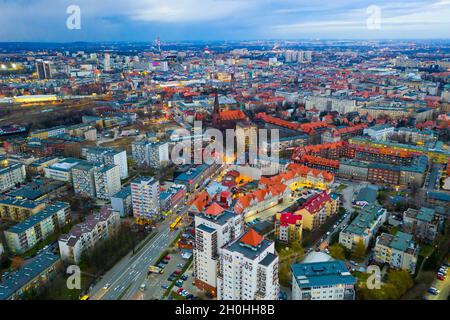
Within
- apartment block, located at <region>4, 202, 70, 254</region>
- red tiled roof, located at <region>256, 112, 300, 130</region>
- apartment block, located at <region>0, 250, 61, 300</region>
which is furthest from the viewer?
red tiled roof, located at <region>256, 112, 300, 130</region>

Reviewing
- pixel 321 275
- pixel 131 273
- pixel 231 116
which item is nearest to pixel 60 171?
pixel 131 273

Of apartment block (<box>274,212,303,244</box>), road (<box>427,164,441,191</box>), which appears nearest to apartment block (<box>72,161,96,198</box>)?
apartment block (<box>274,212,303,244</box>)

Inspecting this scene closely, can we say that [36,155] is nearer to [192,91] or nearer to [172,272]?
[172,272]

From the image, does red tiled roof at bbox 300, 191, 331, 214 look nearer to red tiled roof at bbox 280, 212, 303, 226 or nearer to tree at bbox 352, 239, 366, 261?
red tiled roof at bbox 280, 212, 303, 226

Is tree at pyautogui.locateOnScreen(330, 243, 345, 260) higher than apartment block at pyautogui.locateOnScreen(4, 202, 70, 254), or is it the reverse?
apartment block at pyautogui.locateOnScreen(4, 202, 70, 254)

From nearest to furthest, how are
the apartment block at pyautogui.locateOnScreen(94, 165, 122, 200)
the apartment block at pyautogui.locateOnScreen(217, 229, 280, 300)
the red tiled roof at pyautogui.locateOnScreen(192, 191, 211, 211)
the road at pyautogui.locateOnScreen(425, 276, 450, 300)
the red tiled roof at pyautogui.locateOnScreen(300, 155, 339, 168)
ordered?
1. the apartment block at pyautogui.locateOnScreen(217, 229, 280, 300)
2. the road at pyautogui.locateOnScreen(425, 276, 450, 300)
3. the red tiled roof at pyautogui.locateOnScreen(192, 191, 211, 211)
4. the apartment block at pyautogui.locateOnScreen(94, 165, 122, 200)
5. the red tiled roof at pyautogui.locateOnScreen(300, 155, 339, 168)
